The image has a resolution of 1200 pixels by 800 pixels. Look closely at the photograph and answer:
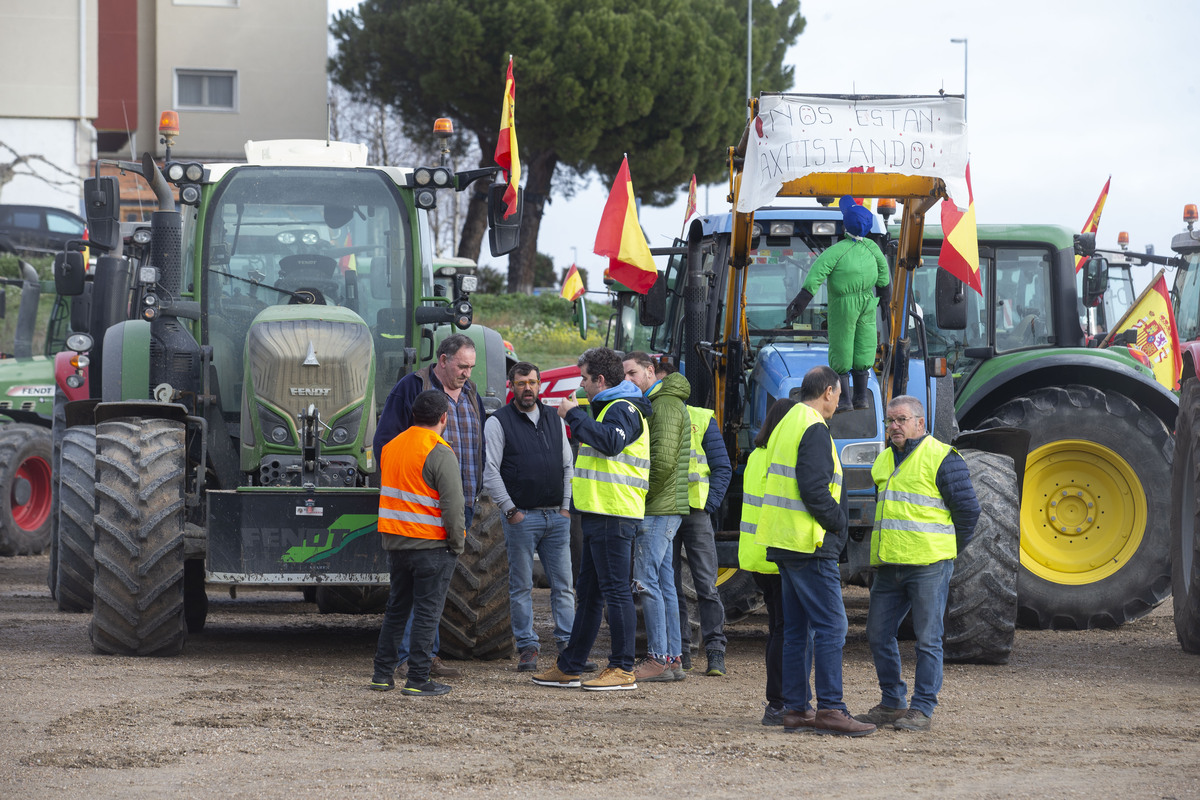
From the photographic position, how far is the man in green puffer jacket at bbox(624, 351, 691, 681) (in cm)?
849

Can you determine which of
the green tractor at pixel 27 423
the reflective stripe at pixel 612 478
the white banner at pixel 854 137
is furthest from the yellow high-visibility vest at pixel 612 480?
the green tractor at pixel 27 423

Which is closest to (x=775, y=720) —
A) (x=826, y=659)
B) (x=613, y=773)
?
(x=826, y=659)

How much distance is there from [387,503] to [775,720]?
2.26 metres

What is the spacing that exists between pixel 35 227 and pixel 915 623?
84.2ft

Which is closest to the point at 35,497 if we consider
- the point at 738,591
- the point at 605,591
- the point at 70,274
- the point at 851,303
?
the point at 70,274

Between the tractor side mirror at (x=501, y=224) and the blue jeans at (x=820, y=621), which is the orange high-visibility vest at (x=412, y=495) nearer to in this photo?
the tractor side mirror at (x=501, y=224)

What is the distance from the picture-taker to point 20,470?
49.0 feet

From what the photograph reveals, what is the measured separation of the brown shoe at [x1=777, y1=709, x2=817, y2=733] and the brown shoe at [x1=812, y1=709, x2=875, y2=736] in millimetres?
60

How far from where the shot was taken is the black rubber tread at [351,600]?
1139 cm

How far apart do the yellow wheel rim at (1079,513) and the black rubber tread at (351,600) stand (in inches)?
185

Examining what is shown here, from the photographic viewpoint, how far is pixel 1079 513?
1070 centimetres

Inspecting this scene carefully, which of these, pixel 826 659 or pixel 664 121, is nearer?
pixel 826 659

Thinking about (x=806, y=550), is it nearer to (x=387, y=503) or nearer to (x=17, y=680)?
(x=387, y=503)

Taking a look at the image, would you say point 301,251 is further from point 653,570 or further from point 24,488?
point 24,488
